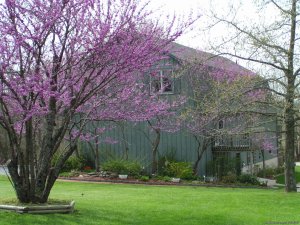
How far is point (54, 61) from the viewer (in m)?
8.41

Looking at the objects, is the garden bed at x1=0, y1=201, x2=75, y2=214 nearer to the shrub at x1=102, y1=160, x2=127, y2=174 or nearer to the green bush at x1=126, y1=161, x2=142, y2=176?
→ the green bush at x1=126, y1=161, x2=142, y2=176

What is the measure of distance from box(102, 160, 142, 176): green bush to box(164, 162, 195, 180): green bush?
1510 millimetres

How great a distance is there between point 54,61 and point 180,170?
15.5 m

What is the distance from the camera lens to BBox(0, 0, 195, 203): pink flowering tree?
7520 millimetres

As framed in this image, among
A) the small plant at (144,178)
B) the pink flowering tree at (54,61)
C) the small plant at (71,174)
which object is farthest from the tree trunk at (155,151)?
the pink flowering tree at (54,61)

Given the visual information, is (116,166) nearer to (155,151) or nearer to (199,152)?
(155,151)

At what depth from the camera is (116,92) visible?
9.88 metres

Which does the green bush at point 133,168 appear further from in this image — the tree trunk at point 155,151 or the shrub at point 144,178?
the tree trunk at point 155,151

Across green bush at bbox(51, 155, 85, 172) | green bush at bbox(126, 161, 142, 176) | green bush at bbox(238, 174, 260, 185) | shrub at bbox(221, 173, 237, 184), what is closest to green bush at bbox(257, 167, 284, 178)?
green bush at bbox(238, 174, 260, 185)

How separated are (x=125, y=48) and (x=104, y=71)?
3.51 feet

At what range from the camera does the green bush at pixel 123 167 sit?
901 inches

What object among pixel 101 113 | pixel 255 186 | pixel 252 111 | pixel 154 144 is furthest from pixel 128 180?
pixel 101 113

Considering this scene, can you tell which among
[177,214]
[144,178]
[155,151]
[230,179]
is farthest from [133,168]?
[177,214]

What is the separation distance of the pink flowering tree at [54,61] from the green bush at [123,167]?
45.5 ft
